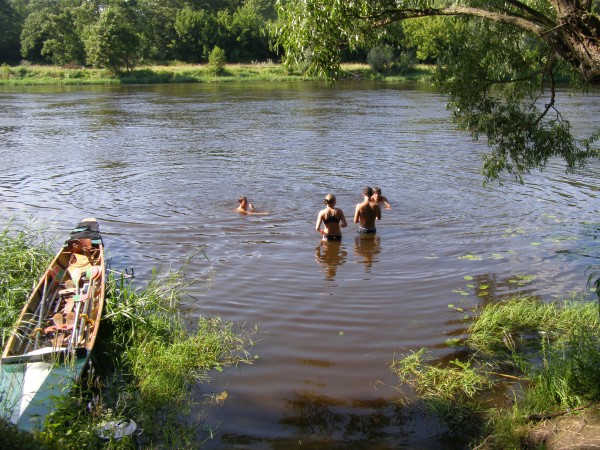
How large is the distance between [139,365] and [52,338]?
1265 millimetres

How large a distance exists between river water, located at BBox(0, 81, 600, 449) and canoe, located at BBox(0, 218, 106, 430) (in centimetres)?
135

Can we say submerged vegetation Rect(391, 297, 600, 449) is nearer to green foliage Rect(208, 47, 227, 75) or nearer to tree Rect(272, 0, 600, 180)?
tree Rect(272, 0, 600, 180)

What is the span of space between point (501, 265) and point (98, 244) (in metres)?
7.03

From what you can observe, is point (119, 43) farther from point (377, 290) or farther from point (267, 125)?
point (377, 290)

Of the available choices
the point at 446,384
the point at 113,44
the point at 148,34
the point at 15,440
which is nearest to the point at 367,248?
the point at 446,384

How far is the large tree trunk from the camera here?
6.46 metres

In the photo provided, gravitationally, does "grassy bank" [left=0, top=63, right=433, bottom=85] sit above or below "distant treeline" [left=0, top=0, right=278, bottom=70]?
below

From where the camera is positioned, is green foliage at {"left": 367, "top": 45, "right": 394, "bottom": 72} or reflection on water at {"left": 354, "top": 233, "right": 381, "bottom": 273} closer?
reflection on water at {"left": 354, "top": 233, "right": 381, "bottom": 273}

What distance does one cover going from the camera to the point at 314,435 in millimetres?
5957

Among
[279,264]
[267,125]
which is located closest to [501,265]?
[279,264]

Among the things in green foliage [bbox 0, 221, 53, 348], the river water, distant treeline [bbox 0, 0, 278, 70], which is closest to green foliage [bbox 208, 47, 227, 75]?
Answer: distant treeline [bbox 0, 0, 278, 70]

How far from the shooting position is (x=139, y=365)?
6.99 metres

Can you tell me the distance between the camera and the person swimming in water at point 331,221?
39.8 feet

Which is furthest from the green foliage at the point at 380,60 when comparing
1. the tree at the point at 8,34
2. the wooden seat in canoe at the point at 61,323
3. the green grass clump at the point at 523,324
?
the wooden seat in canoe at the point at 61,323
